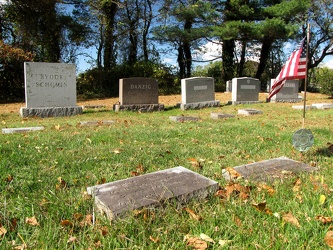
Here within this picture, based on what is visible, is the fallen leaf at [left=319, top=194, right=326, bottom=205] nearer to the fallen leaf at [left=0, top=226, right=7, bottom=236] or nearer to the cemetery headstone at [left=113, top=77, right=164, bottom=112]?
the fallen leaf at [left=0, top=226, right=7, bottom=236]

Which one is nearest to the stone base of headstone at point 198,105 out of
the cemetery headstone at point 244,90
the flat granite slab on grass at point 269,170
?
the cemetery headstone at point 244,90

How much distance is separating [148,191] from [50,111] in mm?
7921

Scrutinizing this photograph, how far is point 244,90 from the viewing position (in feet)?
42.9

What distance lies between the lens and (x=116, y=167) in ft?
10.5

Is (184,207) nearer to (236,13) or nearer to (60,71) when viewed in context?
(60,71)

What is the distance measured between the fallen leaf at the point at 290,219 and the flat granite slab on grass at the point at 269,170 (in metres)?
0.67

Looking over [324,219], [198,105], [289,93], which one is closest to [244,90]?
[198,105]

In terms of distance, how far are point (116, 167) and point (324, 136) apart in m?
4.01

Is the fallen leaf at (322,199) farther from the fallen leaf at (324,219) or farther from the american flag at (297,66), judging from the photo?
the american flag at (297,66)

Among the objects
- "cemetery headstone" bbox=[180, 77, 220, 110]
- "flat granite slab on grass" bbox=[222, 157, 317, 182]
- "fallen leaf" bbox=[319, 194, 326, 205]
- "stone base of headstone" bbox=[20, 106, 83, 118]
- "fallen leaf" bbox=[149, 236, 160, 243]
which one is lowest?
"fallen leaf" bbox=[149, 236, 160, 243]

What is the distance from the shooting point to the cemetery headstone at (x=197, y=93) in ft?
37.3

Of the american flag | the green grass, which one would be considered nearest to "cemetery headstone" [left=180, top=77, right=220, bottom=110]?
the green grass

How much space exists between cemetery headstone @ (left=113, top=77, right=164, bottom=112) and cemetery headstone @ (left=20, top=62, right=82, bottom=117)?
1.70 m

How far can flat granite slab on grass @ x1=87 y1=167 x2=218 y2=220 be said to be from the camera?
78.1 inches
